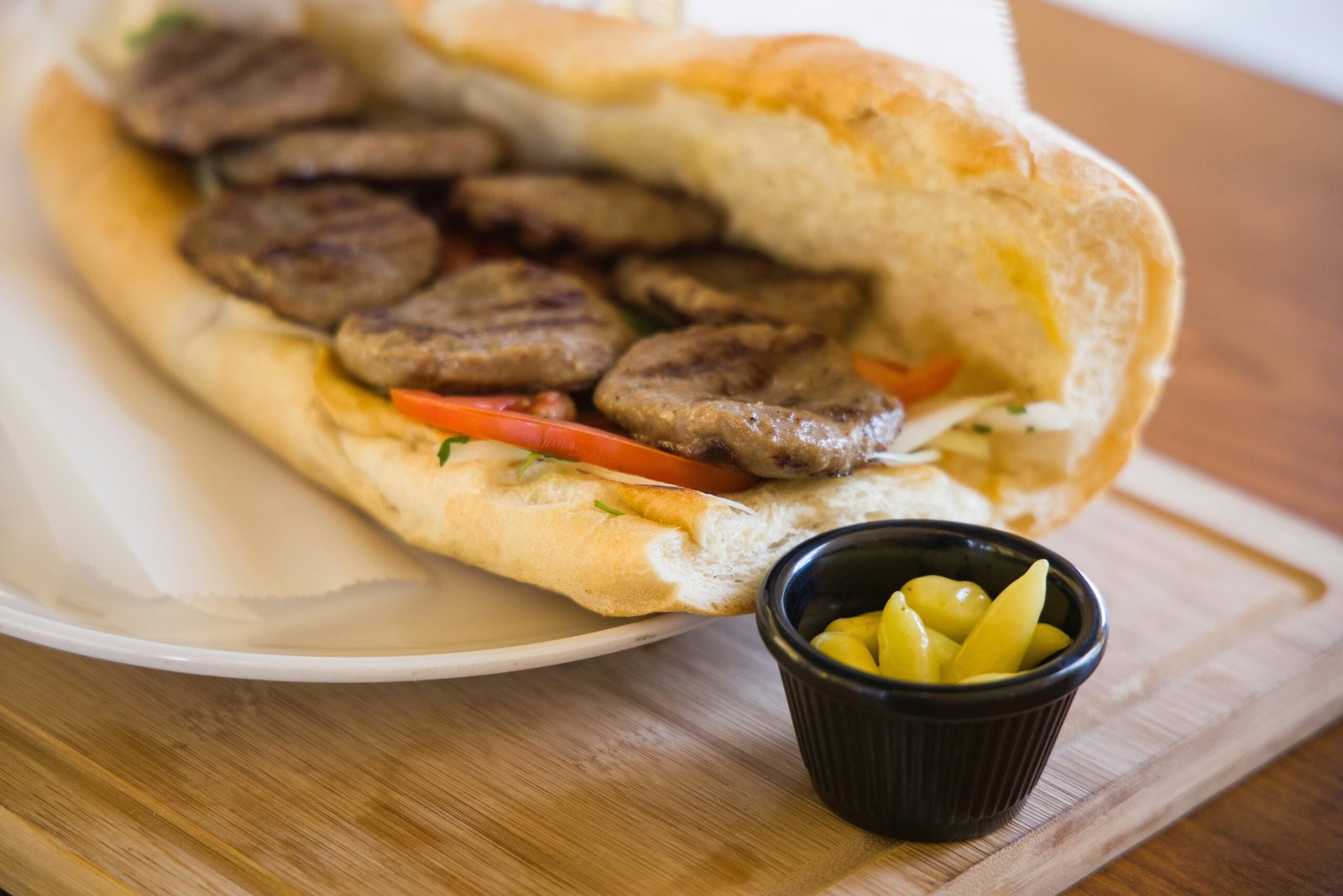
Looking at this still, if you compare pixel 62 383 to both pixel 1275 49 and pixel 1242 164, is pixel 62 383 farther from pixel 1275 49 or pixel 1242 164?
pixel 1275 49

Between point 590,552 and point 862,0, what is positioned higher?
point 862,0

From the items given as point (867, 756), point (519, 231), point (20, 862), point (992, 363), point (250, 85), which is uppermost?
point (250, 85)

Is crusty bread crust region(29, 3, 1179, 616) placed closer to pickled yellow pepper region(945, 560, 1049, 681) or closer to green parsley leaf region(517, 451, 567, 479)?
green parsley leaf region(517, 451, 567, 479)

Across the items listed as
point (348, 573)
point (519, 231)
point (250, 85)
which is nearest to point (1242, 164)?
point (519, 231)

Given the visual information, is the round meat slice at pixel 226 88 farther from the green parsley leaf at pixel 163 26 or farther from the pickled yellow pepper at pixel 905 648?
the pickled yellow pepper at pixel 905 648

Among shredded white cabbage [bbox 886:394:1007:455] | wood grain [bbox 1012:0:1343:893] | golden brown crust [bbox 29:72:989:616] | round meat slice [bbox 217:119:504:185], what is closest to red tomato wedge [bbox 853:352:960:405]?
shredded white cabbage [bbox 886:394:1007:455]

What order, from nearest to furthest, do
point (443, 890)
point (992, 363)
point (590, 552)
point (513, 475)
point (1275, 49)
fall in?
point (443, 890) < point (590, 552) < point (513, 475) < point (992, 363) < point (1275, 49)

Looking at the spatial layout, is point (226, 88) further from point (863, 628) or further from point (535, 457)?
point (863, 628)
